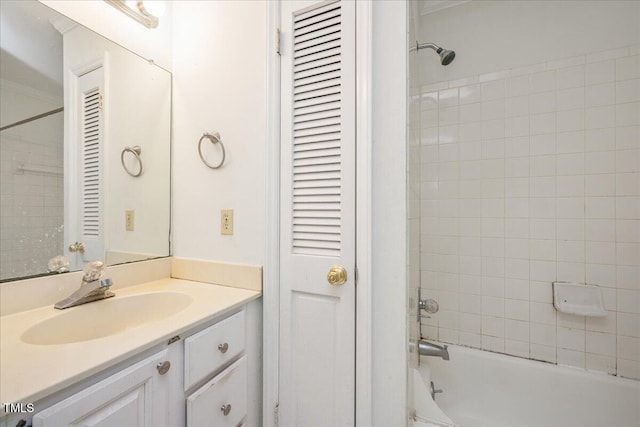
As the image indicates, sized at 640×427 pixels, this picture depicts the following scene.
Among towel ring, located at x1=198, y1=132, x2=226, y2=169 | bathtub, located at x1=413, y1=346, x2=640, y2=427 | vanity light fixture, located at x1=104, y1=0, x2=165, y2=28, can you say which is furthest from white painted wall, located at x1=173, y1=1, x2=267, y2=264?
bathtub, located at x1=413, y1=346, x2=640, y2=427

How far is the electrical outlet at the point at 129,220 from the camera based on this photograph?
124 cm

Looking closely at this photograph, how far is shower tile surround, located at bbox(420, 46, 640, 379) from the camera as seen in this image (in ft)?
4.68

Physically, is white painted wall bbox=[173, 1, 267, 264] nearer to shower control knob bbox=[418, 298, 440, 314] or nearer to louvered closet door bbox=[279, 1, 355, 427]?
louvered closet door bbox=[279, 1, 355, 427]

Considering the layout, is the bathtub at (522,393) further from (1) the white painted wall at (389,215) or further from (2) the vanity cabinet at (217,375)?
(2) the vanity cabinet at (217,375)

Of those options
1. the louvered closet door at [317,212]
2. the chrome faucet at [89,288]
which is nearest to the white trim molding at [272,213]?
the louvered closet door at [317,212]

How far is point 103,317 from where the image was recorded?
0.97m

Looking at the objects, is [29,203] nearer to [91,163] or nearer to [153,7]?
[91,163]

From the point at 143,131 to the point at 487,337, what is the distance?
229cm

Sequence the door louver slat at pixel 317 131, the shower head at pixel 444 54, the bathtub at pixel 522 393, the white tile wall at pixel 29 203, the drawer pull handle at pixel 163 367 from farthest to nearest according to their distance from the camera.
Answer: the shower head at pixel 444 54 → the bathtub at pixel 522 393 → the door louver slat at pixel 317 131 → the white tile wall at pixel 29 203 → the drawer pull handle at pixel 163 367

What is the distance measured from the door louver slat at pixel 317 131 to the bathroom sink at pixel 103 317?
0.58 metres

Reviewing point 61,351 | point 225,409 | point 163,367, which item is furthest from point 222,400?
Result: point 61,351

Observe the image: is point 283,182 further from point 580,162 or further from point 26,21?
point 580,162

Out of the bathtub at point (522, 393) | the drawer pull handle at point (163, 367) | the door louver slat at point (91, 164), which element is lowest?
the bathtub at point (522, 393)

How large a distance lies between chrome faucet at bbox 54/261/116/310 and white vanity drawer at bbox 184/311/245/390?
413 millimetres
